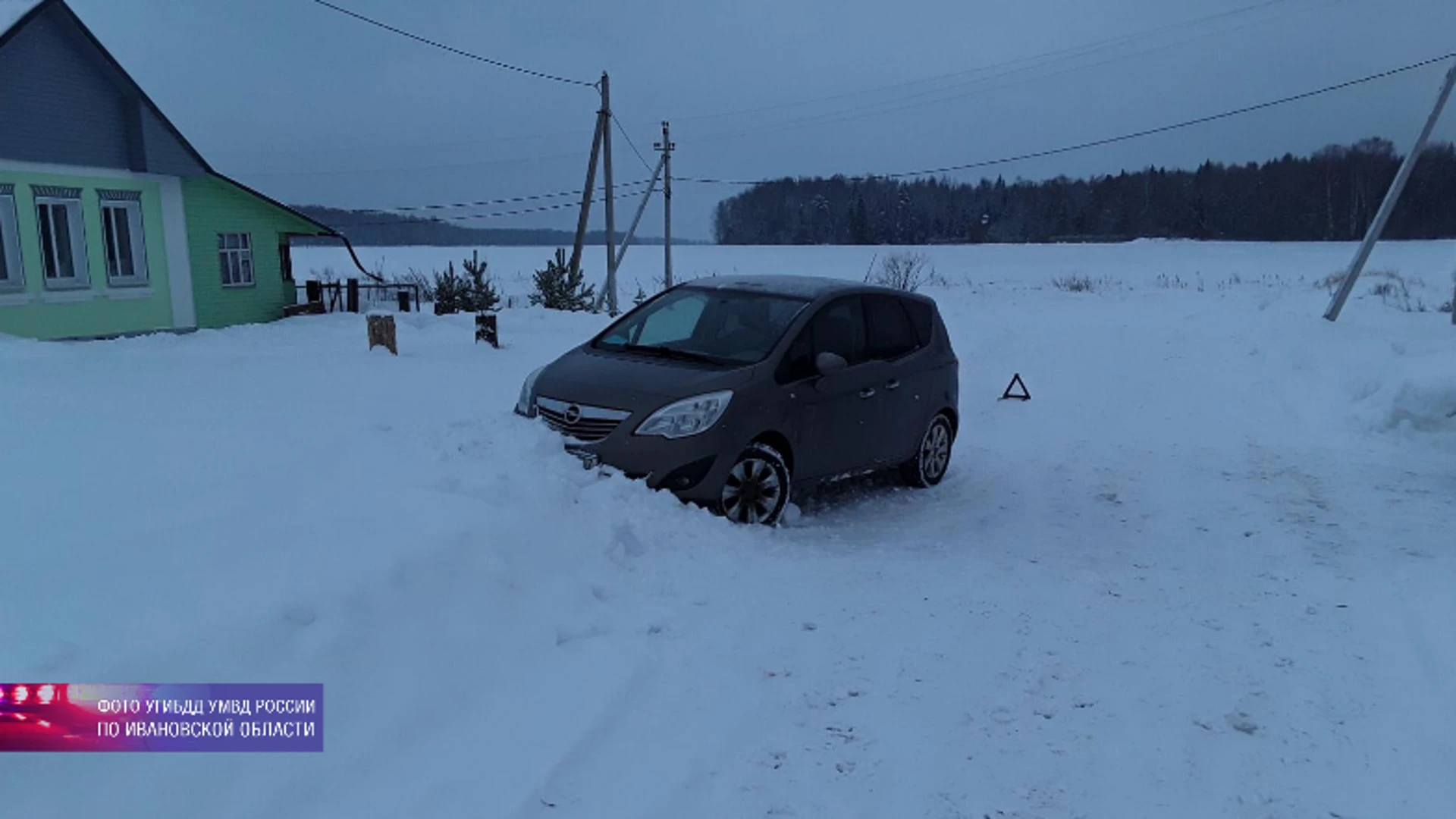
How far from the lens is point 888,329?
8.03 m

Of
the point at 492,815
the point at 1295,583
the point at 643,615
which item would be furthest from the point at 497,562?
the point at 1295,583

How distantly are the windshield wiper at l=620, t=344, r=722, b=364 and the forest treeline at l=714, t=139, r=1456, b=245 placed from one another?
60.3 m

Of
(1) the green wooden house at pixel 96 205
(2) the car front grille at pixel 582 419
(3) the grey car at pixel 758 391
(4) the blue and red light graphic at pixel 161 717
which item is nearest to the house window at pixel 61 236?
(1) the green wooden house at pixel 96 205

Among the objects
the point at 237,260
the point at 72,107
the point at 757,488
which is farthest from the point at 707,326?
the point at 237,260

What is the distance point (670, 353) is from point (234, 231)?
1907 centimetres

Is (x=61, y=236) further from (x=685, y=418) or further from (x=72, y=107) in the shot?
(x=685, y=418)

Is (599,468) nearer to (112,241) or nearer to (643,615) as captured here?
(643,615)

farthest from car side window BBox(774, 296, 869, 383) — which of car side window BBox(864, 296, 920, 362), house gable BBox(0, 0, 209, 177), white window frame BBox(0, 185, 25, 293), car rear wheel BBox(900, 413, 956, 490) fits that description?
white window frame BBox(0, 185, 25, 293)

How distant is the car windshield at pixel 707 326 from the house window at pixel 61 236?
49.0 feet

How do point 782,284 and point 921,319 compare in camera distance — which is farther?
point 921,319

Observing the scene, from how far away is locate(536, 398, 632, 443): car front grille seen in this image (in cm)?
631

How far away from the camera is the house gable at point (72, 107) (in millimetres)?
16188

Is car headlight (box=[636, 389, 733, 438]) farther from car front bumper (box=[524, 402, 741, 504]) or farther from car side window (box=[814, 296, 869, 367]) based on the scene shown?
car side window (box=[814, 296, 869, 367])

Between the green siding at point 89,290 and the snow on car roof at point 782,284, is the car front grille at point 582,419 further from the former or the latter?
the green siding at point 89,290
